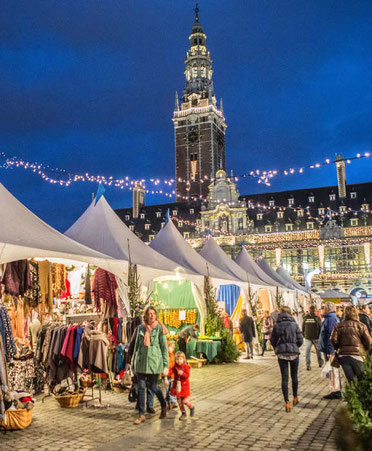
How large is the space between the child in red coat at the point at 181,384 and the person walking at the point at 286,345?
1.40 m

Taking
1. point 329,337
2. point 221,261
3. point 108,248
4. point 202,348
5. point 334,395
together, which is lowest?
point 334,395

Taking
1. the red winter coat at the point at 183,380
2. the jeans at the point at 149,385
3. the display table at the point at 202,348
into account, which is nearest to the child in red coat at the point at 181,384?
the red winter coat at the point at 183,380

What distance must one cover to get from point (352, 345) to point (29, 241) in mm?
5143

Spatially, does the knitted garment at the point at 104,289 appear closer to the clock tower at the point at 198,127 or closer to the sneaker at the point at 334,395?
the sneaker at the point at 334,395

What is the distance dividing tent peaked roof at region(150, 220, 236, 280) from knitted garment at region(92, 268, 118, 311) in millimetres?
3502

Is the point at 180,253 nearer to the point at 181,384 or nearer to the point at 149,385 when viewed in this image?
Result: the point at 181,384

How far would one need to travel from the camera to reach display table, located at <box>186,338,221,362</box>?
12492 mm

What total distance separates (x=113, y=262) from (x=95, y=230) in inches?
85.3

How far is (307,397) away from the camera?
811cm

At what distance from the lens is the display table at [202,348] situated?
41.0 ft

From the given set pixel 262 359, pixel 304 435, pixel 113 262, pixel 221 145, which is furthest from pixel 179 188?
pixel 304 435

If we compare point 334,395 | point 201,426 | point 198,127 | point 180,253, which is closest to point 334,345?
point 334,395

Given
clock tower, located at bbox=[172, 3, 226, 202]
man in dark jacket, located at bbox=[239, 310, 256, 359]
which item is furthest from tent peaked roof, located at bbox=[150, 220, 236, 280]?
clock tower, located at bbox=[172, 3, 226, 202]

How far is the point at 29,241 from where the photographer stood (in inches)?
302
